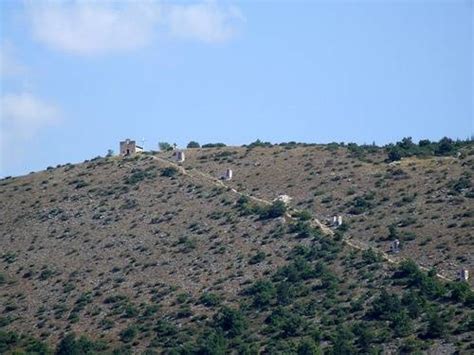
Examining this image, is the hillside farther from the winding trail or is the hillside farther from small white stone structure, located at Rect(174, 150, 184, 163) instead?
small white stone structure, located at Rect(174, 150, 184, 163)

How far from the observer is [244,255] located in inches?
3789

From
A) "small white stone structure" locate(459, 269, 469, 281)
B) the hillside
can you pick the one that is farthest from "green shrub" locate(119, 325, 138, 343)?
"small white stone structure" locate(459, 269, 469, 281)

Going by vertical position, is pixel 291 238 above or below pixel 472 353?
above

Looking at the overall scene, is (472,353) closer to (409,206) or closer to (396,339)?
(396,339)

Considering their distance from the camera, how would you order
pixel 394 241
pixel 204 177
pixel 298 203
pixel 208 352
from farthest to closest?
pixel 204 177 → pixel 298 203 → pixel 394 241 → pixel 208 352

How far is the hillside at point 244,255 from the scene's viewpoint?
279 feet

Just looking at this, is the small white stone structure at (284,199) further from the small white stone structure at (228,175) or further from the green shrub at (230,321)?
the green shrub at (230,321)

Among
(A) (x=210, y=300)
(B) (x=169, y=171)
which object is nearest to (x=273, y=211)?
(A) (x=210, y=300)

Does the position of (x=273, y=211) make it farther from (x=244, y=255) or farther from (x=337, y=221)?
(x=244, y=255)

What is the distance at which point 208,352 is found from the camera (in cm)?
8394

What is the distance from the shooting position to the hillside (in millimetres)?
85125

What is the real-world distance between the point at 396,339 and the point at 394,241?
12368mm

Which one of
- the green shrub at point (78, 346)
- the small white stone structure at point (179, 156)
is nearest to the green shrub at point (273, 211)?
the small white stone structure at point (179, 156)

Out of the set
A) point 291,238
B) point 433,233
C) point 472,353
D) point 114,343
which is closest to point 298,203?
point 291,238
